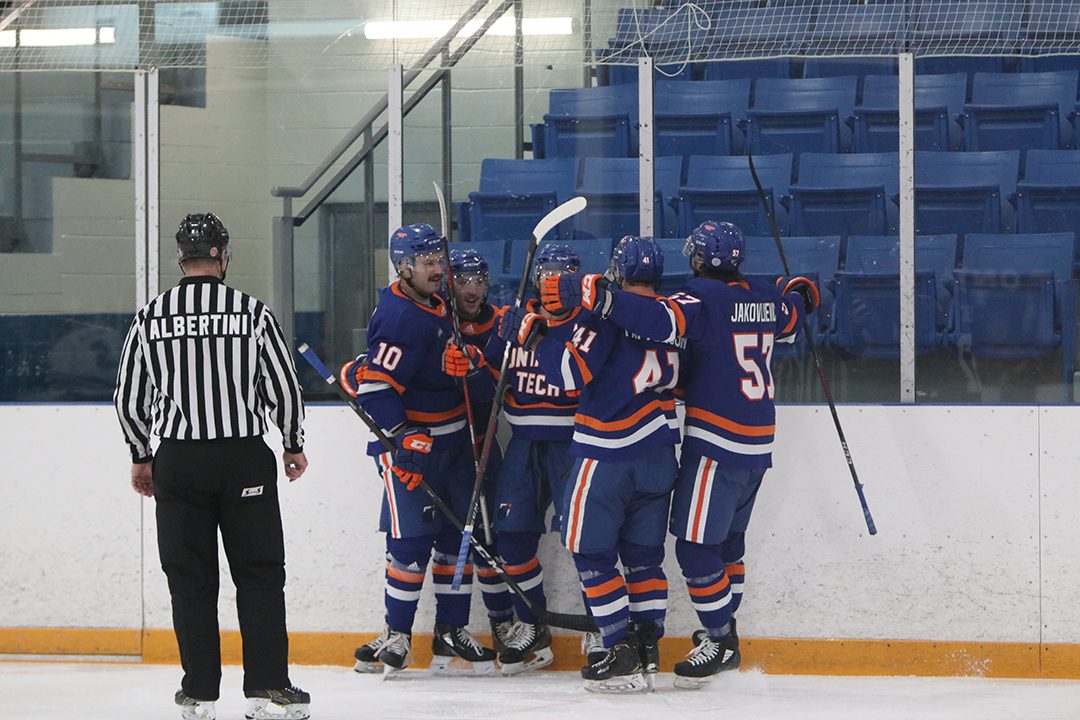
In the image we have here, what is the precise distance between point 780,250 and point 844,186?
11.0 inches

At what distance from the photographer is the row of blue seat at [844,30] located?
4047 mm

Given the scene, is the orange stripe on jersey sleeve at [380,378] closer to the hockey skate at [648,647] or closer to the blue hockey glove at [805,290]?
the hockey skate at [648,647]

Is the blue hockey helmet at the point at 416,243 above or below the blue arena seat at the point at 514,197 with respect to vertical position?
below

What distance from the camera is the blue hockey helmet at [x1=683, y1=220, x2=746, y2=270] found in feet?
12.4

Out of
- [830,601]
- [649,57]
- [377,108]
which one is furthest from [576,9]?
[830,601]

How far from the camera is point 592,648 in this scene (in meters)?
3.89

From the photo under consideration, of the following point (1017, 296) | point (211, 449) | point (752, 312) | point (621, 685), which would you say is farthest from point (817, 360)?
point (211, 449)

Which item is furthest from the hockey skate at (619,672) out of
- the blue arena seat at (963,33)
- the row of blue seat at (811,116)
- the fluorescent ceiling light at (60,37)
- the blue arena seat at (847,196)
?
the fluorescent ceiling light at (60,37)

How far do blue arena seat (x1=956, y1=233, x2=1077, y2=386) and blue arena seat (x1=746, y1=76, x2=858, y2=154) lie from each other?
49 centimetres

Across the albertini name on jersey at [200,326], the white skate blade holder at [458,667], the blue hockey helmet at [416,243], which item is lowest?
the white skate blade holder at [458,667]

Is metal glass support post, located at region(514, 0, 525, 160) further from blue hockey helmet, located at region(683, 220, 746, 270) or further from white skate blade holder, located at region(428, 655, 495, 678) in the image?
white skate blade holder, located at region(428, 655, 495, 678)

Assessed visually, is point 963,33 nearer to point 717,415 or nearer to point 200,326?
point 717,415

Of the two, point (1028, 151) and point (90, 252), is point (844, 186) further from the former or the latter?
point (90, 252)

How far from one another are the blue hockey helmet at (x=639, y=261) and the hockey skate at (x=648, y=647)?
0.91 m
